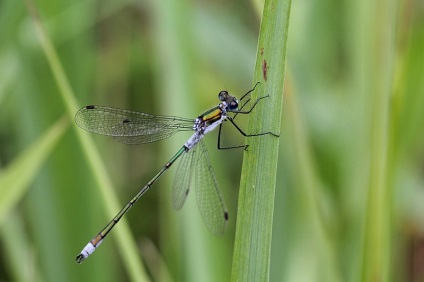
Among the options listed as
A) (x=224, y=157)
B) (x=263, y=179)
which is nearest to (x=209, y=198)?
(x=263, y=179)

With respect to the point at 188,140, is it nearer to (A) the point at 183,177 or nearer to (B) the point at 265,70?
(A) the point at 183,177

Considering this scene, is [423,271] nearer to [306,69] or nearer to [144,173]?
[306,69]

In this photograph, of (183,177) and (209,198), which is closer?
(209,198)

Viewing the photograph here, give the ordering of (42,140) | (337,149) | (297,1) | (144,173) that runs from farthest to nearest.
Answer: (144,173), (297,1), (337,149), (42,140)

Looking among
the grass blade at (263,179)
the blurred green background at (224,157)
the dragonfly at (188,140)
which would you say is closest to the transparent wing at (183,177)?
the dragonfly at (188,140)

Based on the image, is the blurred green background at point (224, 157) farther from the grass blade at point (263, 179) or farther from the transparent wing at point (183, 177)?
the grass blade at point (263, 179)

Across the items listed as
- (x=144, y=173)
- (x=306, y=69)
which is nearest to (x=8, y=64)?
(x=144, y=173)

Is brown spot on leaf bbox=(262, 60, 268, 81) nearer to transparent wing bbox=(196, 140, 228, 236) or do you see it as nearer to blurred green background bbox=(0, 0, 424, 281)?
blurred green background bbox=(0, 0, 424, 281)
